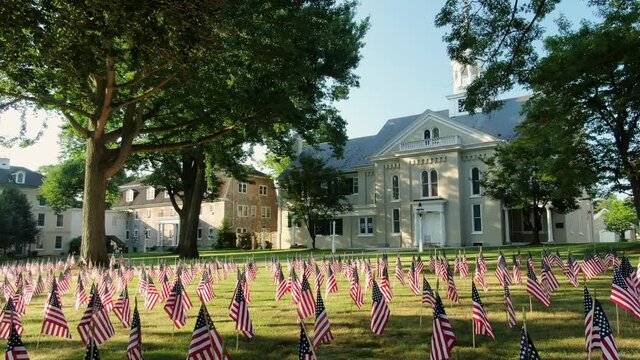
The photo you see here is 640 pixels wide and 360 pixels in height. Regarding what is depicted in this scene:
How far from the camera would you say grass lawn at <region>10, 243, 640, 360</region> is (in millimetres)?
7098

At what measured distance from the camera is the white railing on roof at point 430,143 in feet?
135

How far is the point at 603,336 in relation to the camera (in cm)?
539

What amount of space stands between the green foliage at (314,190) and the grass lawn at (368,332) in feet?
99.1

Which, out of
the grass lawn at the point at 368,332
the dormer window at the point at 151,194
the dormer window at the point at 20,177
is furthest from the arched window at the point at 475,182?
the dormer window at the point at 20,177

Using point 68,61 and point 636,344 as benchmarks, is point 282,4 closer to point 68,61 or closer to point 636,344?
point 68,61

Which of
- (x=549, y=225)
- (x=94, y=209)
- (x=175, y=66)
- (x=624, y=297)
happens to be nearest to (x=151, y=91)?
(x=94, y=209)

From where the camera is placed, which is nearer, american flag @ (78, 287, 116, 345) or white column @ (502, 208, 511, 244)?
american flag @ (78, 287, 116, 345)

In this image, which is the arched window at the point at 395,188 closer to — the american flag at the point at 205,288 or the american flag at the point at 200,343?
the american flag at the point at 205,288

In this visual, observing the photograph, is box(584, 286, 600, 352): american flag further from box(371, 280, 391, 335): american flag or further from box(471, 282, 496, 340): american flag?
box(371, 280, 391, 335): american flag

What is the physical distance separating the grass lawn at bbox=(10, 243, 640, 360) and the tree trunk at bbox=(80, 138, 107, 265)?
9.52 meters

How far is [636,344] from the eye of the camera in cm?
719

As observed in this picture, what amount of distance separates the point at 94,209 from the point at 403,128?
1147 inches

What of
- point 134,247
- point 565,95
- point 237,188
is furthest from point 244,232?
point 565,95

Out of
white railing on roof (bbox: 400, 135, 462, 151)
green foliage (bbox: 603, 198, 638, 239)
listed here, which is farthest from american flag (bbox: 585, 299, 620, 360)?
green foliage (bbox: 603, 198, 638, 239)
